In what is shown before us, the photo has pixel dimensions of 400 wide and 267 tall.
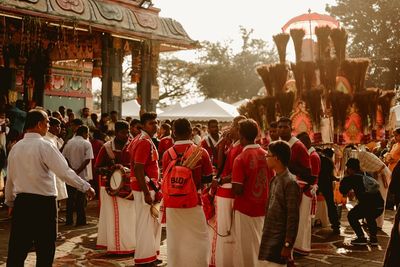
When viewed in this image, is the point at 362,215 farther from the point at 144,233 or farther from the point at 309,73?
the point at 144,233

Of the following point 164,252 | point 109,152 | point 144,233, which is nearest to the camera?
point 144,233

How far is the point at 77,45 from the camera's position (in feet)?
56.7

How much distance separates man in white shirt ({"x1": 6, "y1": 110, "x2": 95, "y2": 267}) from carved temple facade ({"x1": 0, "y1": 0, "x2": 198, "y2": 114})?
823 cm

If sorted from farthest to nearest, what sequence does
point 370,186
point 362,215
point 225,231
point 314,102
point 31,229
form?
point 314,102 < point 370,186 < point 362,215 < point 225,231 < point 31,229

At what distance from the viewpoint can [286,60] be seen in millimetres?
10516

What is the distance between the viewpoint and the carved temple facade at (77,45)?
14148 millimetres

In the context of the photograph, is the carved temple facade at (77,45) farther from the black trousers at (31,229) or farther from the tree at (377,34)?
the tree at (377,34)

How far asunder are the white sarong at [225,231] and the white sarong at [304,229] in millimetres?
1635

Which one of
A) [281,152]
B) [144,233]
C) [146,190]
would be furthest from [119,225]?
[281,152]

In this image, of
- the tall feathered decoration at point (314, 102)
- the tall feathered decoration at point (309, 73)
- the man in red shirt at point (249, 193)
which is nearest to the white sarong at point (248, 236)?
Result: the man in red shirt at point (249, 193)

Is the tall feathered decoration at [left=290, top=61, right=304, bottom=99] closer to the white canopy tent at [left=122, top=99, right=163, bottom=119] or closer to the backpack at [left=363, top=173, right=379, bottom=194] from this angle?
the backpack at [left=363, top=173, right=379, bottom=194]

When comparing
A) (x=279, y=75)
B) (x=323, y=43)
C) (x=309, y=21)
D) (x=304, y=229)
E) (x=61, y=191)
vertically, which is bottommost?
(x=304, y=229)

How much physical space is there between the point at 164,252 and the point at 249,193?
267 centimetres

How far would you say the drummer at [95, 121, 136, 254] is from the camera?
814 cm
